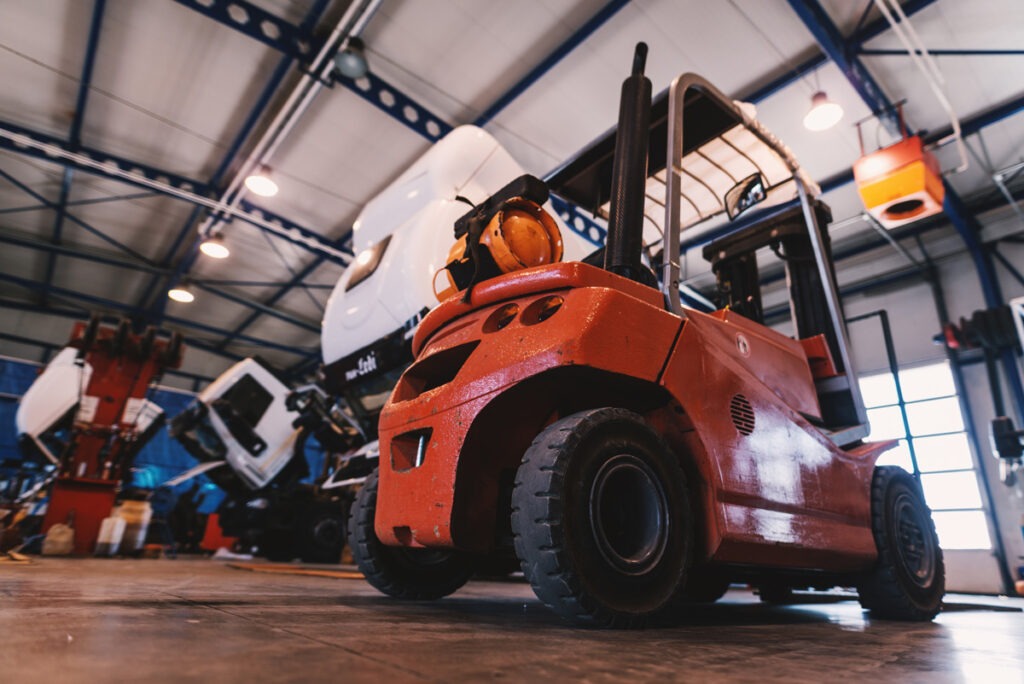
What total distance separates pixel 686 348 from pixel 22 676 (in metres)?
1.80

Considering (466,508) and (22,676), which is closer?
(22,676)

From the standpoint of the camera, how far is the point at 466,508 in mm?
1936

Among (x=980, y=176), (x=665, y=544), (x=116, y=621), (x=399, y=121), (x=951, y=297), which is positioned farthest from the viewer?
(x=951, y=297)

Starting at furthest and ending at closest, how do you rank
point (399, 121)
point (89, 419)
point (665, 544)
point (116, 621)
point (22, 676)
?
point (399, 121) → point (89, 419) → point (665, 544) → point (116, 621) → point (22, 676)

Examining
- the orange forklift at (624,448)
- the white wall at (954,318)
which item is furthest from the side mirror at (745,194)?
the white wall at (954,318)

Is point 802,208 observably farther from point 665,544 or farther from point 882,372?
point 882,372

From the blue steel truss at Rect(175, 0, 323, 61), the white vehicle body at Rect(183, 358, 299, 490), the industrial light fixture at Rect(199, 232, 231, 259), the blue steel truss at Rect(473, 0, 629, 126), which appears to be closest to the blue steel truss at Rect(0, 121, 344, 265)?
the industrial light fixture at Rect(199, 232, 231, 259)

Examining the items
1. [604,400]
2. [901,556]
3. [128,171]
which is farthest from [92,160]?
[901,556]

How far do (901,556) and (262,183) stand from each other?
1078cm

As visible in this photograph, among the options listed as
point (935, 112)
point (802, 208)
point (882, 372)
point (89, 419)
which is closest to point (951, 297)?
point (882, 372)

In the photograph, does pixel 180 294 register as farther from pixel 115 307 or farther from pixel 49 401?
pixel 49 401

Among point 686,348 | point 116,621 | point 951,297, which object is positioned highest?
point 951,297

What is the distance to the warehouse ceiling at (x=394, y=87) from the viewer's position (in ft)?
24.3

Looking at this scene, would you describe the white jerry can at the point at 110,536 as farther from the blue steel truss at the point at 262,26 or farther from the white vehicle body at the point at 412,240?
the blue steel truss at the point at 262,26
